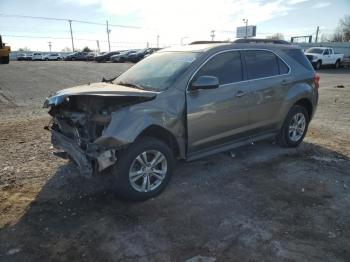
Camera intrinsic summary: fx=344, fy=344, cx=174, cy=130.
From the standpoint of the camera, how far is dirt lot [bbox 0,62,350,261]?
334 cm

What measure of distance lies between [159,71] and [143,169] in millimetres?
1491

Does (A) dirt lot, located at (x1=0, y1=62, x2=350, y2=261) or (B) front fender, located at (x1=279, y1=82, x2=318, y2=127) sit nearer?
(A) dirt lot, located at (x1=0, y1=62, x2=350, y2=261)

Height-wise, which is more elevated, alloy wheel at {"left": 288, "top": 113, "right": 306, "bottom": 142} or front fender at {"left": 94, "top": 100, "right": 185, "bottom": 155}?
front fender at {"left": 94, "top": 100, "right": 185, "bottom": 155}

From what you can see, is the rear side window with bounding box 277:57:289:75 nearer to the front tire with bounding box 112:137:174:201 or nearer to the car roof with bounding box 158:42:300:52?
the car roof with bounding box 158:42:300:52

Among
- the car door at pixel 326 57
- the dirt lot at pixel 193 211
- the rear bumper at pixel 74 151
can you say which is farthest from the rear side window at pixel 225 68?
the car door at pixel 326 57

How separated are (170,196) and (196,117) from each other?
3.61 ft

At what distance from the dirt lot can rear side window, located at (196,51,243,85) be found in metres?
1.43

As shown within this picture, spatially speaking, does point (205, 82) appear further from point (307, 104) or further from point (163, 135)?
point (307, 104)

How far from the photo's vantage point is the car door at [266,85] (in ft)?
17.7

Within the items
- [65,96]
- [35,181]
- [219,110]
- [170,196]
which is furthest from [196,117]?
[35,181]

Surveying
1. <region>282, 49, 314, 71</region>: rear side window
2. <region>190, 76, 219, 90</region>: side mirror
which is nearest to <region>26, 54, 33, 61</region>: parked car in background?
<region>282, 49, 314, 71</region>: rear side window

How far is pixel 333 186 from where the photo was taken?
15.9 ft

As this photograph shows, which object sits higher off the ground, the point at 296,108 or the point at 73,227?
the point at 296,108

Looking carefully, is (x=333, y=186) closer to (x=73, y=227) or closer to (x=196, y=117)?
(x=196, y=117)
